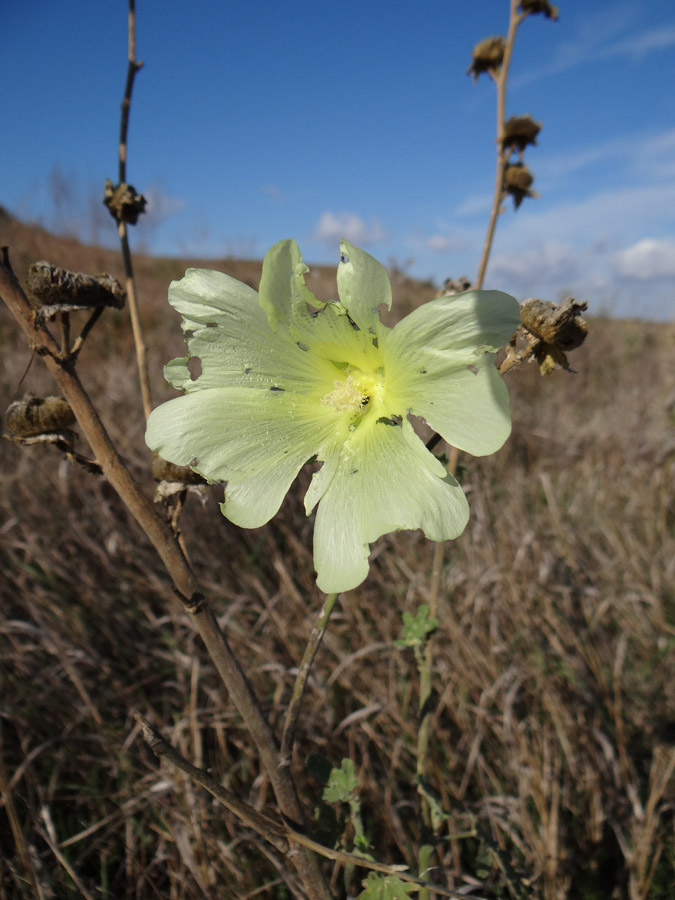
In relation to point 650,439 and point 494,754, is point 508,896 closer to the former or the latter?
point 494,754

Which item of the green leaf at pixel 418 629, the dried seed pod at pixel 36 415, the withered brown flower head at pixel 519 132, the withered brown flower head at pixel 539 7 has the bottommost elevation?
the green leaf at pixel 418 629

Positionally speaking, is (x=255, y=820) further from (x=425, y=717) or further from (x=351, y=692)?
(x=351, y=692)

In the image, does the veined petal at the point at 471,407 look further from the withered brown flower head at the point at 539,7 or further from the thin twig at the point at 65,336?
the withered brown flower head at the point at 539,7

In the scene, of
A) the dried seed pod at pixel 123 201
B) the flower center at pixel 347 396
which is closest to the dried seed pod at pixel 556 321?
the flower center at pixel 347 396

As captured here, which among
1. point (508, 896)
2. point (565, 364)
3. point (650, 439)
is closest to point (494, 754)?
point (508, 896)

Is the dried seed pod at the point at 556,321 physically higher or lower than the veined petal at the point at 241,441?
higher

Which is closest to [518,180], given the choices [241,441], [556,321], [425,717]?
[556,321]
